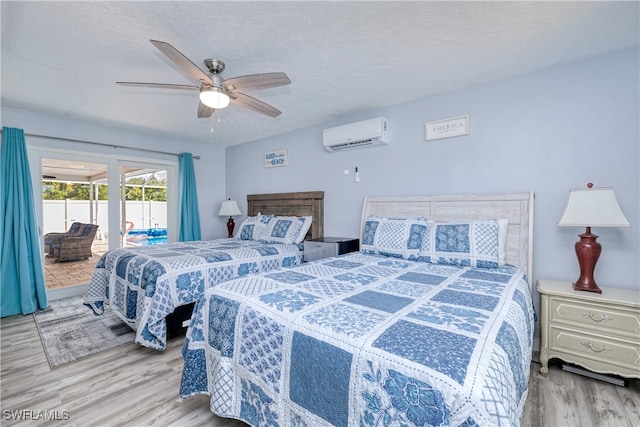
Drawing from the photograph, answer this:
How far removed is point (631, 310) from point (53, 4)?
4.02m

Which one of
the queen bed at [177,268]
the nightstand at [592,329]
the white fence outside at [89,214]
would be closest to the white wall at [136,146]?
the white fence outside at [89,214]

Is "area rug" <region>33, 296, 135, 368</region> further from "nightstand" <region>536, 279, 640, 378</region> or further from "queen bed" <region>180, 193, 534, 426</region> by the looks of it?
"nightstand" <region>536, 279, 640, 378</region>

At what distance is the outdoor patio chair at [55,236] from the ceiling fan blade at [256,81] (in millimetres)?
3461

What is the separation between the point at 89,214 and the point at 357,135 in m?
3.95

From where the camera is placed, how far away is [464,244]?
2.40m

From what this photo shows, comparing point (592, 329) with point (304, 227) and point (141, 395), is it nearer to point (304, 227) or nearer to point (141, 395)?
point (304, 227)

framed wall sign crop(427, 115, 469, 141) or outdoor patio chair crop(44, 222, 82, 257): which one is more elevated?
framed wall sign crop(427, 115, 469, 141)

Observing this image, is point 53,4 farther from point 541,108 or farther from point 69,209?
point 541,108

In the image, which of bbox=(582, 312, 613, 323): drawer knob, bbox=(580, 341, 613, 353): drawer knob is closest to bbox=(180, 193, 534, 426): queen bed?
bbox=(582, 312, 613, 323): drawer knob

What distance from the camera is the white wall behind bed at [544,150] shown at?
2135mm

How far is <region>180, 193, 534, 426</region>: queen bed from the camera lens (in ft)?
2.90

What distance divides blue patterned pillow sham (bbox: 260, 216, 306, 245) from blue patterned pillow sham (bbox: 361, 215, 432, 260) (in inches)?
43.3

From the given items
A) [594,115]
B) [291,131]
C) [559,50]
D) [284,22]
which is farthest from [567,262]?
[291,131]

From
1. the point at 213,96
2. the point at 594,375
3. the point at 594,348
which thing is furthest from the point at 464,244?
the point at 213,96
